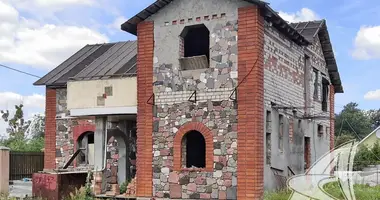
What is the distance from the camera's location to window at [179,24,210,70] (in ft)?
56.4

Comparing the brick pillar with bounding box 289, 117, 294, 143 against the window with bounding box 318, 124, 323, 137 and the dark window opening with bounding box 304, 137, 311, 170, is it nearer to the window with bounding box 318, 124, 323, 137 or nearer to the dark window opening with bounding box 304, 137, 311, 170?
the dark window opening with bounding box 304, 137, 311, 170

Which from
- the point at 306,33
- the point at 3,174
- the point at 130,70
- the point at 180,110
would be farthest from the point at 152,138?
the point at 306,33

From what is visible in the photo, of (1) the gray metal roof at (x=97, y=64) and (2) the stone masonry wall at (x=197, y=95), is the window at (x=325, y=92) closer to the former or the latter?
(1) the gray metal roof at (x=97, y=64)

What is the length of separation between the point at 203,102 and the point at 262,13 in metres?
3.29

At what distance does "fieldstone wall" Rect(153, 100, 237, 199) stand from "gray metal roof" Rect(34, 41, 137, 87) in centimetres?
242

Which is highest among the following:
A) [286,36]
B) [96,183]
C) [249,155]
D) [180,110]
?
[286,36]

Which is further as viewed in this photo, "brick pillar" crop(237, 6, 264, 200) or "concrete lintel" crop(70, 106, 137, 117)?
"concrete lintel" crop(70, 106, 137, 117)

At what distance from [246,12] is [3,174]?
37.7 feet

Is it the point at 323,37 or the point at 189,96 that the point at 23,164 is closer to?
the point at 189,96

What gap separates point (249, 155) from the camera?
15953 mm

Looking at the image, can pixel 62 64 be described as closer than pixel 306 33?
No

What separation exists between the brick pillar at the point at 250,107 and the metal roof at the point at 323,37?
20.2ft

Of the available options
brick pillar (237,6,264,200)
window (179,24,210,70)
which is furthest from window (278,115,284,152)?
window (179,24,210,70)

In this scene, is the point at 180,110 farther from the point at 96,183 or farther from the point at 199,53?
the point at 96,183
